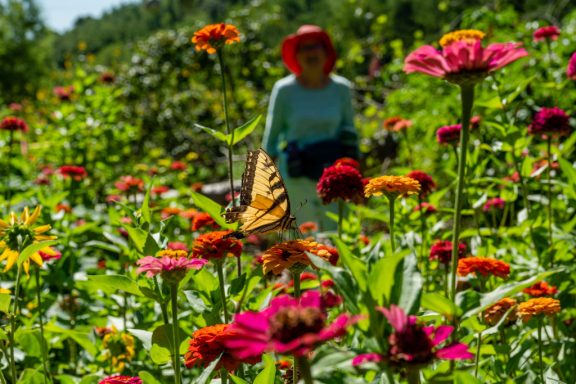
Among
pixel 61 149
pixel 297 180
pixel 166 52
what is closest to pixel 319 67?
pixel 297 180

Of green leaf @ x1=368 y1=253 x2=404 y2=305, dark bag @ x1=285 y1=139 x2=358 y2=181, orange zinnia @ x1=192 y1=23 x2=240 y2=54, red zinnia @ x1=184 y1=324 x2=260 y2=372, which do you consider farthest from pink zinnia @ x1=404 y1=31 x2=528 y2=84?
dark bag @ x1=285 y1=139 x2=358 y2=181

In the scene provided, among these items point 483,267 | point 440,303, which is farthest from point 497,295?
point 483,267

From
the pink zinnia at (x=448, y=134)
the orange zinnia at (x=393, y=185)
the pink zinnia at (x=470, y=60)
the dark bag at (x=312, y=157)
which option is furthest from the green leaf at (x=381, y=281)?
the dark bag at (x=312, y=157)

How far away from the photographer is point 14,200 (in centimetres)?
222

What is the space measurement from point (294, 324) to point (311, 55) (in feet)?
9.66

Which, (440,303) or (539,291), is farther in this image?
(539,291)

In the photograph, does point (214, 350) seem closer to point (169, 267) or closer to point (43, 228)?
point (169, 267)

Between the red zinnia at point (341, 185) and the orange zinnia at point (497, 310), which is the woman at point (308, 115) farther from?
the orange zinnia at point (497, 310)

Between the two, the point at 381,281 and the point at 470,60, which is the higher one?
the point at 470,60

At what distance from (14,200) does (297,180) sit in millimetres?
1493

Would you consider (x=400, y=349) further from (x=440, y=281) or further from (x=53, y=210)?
(x=53, y=210)

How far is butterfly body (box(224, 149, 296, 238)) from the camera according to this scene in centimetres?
126

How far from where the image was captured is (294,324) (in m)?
0.51

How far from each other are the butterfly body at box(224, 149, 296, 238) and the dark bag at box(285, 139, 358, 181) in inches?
71.5
